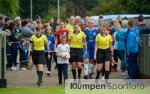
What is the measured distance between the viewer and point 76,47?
19.6m

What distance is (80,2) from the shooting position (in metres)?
97.7

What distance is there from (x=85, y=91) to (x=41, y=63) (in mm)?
3155

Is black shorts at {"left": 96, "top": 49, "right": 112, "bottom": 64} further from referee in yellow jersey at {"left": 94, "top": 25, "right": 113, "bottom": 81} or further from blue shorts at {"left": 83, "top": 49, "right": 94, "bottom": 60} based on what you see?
blue shorts at {"left": 83, "top": 49, "right": 94, "bottom": 60}

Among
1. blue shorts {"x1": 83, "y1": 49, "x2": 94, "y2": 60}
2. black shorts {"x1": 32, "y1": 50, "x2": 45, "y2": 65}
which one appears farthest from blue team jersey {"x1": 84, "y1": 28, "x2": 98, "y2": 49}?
black shorts {"x1": 32, "y1": 50, "x2": 45, "y2": 65}

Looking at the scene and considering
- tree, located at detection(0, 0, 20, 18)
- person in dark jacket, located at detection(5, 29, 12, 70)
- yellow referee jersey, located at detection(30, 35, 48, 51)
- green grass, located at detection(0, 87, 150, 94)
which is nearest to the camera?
green grass, located at detection(0, 87, 150, 94)

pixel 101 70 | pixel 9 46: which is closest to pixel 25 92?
pixel 101 70

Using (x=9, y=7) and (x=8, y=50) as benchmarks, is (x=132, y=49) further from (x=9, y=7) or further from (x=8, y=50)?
(x=9, y=7)

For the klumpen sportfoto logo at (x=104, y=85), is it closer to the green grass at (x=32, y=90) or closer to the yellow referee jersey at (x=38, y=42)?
the green grass at (x=32, y=90)

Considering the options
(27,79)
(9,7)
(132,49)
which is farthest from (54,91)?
Answer: (9,7)

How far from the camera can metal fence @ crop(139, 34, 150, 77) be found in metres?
19.5

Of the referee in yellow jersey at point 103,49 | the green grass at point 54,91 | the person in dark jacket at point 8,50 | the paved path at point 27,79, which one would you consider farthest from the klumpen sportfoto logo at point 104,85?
the person in dark jacket at point 8,50

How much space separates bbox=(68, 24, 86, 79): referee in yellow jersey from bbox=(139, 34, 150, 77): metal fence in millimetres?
2038

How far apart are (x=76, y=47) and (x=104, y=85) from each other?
219 centimetres

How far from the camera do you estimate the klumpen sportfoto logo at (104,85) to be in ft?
56.4
